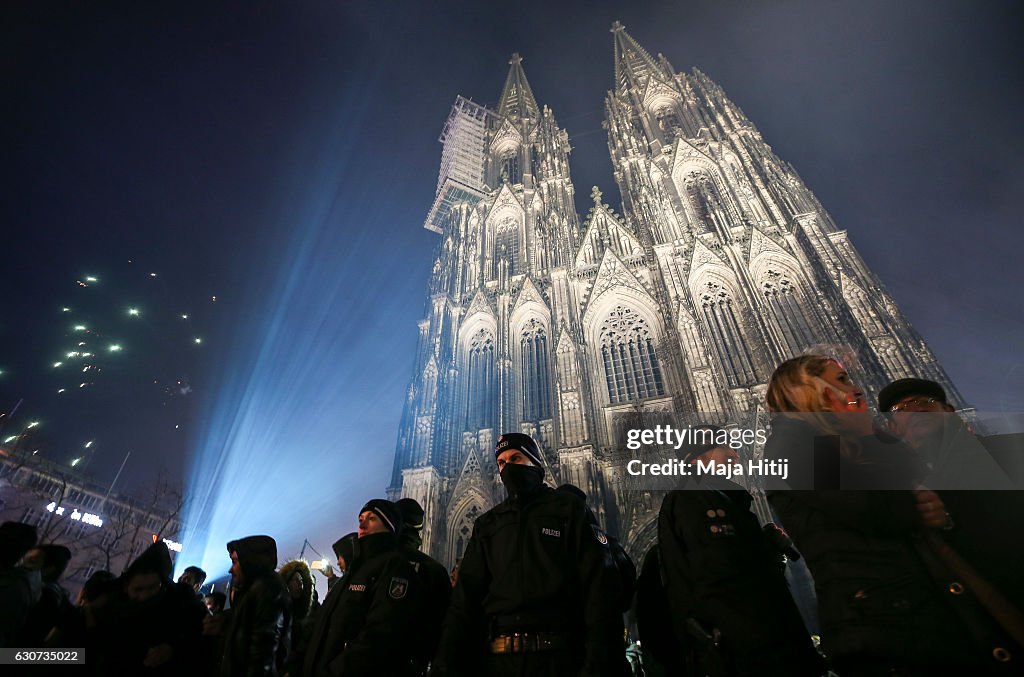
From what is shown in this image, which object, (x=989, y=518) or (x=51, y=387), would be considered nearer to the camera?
(x=989, y=518)

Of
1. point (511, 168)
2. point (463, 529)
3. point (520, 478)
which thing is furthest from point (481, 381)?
point (511, 168)

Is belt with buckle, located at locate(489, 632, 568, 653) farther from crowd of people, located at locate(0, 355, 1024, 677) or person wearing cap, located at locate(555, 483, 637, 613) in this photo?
person wearing cap, located at locate(555, 483, 637, 613)

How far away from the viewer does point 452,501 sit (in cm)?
1639

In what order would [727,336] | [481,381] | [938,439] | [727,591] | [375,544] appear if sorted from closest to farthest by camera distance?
[938,439] → [727,591] → [375,544] → [727,336] → [481,381]

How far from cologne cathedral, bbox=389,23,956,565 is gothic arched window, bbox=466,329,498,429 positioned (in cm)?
7

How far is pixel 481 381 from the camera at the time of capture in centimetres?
2028

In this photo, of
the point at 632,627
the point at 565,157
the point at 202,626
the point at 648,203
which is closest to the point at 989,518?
the point at 202,626

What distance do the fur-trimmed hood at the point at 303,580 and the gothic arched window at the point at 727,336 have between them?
13.9 metres

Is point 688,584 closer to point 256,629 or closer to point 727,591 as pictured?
point 727,591

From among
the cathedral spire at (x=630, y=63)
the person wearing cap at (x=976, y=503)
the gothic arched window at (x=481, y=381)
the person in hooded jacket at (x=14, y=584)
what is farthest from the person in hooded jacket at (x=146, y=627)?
the cathedral spire at (x=630, y=63)

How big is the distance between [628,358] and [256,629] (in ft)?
54.6

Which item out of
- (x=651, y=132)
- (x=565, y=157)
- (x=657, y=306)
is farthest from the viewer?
(x=565, y=157)

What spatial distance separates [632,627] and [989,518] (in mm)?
12070

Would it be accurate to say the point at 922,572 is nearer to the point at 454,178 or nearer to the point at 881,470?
the point at 881,470
